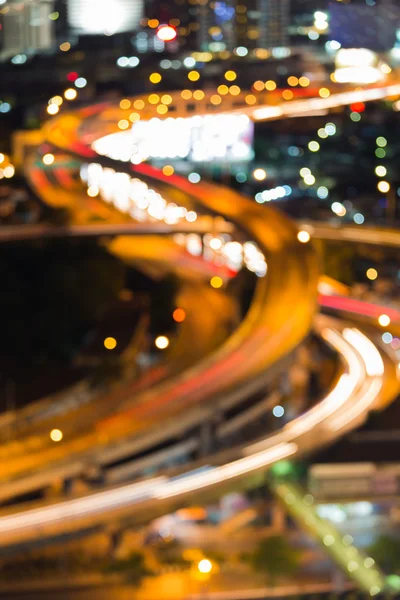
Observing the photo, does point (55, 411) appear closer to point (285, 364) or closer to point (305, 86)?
point (285, 364)

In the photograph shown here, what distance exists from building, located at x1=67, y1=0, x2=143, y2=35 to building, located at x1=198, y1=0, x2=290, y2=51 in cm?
66

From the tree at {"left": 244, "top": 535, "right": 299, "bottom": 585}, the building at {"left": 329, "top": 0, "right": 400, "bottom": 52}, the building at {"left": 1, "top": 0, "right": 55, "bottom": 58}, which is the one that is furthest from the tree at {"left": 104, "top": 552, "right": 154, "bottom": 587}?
the building at {"left": 329, "top": 0, "right": 400, "bottom": 52}

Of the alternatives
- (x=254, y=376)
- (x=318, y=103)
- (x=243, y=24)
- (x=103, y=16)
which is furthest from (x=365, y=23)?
(x=254, y=376)

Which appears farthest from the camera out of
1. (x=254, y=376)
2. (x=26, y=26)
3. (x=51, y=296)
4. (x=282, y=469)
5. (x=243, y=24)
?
(x=243, y=24)

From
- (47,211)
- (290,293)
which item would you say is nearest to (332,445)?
(290,293)

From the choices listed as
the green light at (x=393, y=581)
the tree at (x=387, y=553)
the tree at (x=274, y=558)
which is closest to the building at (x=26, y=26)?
the tree at (x=274, y=558)

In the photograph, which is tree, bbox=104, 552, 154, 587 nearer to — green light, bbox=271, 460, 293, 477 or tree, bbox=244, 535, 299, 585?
tree, bbox=244, 535, 299, 585

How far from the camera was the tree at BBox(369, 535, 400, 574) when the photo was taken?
3084mm

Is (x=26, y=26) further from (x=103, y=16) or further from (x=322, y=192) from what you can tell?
(x=322, y=192)

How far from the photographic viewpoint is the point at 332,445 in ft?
12.5

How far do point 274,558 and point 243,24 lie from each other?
812cm

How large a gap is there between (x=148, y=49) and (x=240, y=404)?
7734 millimetres

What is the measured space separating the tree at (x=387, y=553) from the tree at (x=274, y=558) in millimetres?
210

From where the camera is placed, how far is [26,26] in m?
8.91
